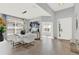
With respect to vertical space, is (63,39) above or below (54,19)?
below

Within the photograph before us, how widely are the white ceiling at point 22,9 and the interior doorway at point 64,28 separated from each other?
0.39 metres

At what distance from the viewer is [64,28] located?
3.13 meters

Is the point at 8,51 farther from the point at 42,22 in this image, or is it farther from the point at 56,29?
the point at 56,29

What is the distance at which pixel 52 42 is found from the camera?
122 inches

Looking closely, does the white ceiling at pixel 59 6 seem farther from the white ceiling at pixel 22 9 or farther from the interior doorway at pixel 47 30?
the interior doorway at pixel 47 30

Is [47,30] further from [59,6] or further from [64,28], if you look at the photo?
[59,6]

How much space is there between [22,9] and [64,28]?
1.08 meters

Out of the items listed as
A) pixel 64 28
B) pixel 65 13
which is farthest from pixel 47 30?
pixel 65 13

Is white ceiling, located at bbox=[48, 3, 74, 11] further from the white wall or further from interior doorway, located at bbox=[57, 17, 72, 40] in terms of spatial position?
interior doorway, located at bbox=[57, 17, 72, 40]

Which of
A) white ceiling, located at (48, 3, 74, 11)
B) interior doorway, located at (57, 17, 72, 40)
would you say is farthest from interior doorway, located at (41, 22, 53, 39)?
white ceiling, located at (48, 3, 74, 11)

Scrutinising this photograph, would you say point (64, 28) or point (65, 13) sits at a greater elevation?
point (65, 13)

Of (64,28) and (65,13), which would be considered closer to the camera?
(65,13)

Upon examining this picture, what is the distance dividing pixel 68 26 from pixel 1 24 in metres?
1.52
